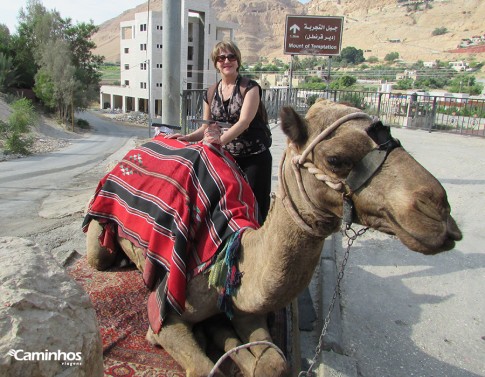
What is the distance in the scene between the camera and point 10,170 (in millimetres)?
16734

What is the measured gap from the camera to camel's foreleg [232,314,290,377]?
8.46 ft

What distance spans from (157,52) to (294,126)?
5692cm

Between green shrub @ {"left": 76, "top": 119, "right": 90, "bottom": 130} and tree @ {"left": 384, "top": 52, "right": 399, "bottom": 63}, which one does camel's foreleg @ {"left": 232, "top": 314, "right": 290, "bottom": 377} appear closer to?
green shrub @ {"left": 76, "top": 119, "right": 90, "bottom": 130}

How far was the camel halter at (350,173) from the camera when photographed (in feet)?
6.31

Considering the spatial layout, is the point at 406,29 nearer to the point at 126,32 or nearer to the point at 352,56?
the point at 352,56

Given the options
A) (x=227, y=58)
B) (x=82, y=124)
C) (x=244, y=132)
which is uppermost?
(x=227, y=58)

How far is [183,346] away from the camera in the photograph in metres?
2.82

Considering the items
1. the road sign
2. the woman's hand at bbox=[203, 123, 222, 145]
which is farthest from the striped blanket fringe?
the road sign

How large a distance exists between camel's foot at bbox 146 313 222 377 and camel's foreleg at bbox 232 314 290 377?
0.26 metres

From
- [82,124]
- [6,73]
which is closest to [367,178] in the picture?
[6,73]

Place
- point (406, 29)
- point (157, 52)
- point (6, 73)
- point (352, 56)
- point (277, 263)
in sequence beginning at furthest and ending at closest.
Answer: point (406, 29), point (352, 56), point (157, 52), point (6, 73), point (277, 263)

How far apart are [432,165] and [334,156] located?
9.52 meters

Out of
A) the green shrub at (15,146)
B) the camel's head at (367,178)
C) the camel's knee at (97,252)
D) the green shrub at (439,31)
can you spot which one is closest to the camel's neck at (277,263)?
the camel's head at (367,178)

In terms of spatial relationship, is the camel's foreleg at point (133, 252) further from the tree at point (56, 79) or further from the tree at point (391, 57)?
the tree at point (391, 57)
